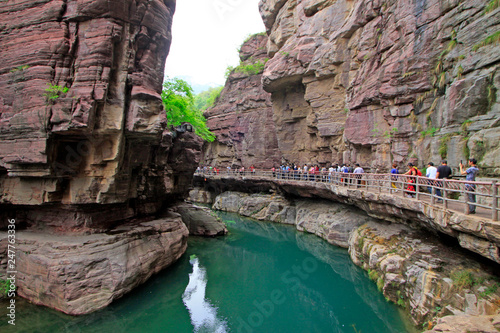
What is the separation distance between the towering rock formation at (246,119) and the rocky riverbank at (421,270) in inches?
618

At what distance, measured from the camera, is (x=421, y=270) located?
7.49 meters

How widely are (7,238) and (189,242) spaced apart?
9.23m

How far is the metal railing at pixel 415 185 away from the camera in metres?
5.51

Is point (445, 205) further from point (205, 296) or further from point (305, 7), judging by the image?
Answer: point (305, 7)

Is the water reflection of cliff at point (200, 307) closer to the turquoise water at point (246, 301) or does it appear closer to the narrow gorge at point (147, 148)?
the turquoise water at point (246, 301)

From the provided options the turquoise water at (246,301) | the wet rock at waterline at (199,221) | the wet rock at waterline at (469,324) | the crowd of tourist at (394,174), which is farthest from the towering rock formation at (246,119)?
the wet rock at waterline at (469,324)

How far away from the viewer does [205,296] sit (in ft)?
33.9

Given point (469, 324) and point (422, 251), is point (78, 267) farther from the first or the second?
point (422, 251)

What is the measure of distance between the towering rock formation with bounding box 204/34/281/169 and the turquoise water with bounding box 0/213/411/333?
16191 mm

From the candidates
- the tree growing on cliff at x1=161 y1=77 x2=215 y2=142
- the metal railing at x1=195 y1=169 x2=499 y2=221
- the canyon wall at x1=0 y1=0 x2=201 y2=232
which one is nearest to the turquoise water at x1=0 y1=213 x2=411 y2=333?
the canyon wall at x1=0 y1=0 x2=201 y2=232

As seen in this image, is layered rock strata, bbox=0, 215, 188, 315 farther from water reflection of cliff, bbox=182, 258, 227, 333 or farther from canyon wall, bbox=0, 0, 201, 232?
water reflection of cliff, bbox=182, 258, 227, 333

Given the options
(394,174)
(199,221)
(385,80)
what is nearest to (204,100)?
(199,221)

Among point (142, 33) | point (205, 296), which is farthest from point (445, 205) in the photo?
point (142, 33)

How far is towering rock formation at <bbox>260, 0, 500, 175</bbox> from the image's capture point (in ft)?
32.9
